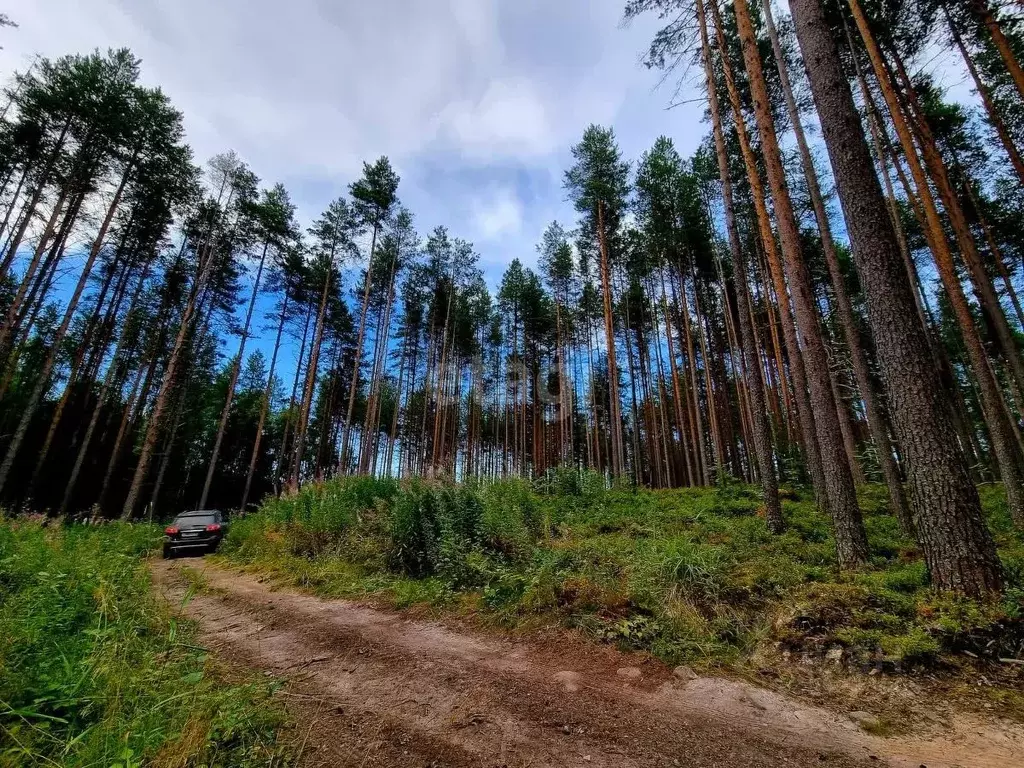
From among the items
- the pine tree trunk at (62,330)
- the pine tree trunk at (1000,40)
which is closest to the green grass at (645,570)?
the pine tree trunk at (1000,40)

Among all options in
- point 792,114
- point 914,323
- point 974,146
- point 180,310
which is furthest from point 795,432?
point 180,310

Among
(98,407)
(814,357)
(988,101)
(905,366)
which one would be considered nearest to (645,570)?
(905,366)

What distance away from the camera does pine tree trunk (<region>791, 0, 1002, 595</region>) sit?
11.2 feet

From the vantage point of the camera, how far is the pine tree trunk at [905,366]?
3.41m

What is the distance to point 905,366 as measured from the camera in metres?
3.80

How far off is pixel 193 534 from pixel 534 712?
1127cm

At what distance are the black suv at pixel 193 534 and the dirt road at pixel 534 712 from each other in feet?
25.1

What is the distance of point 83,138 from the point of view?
1296 centimetres

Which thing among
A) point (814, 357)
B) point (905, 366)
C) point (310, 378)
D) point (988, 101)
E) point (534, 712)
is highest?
point (988, 101)

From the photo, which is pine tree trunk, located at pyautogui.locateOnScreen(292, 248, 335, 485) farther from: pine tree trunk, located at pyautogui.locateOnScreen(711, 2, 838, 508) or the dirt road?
pine tree trunk, located at pyautogui.locateOnScreen(711, 2, 838, 508)

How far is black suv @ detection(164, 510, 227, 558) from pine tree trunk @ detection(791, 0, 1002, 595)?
1381 cm

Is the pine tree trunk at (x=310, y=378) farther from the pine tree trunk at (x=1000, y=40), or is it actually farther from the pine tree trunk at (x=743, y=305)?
the pine tree trunk at (x=1000, y=40)

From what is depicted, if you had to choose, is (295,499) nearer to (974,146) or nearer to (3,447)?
(3,447)

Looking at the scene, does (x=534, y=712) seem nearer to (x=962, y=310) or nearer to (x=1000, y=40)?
(x=962, y=310)
